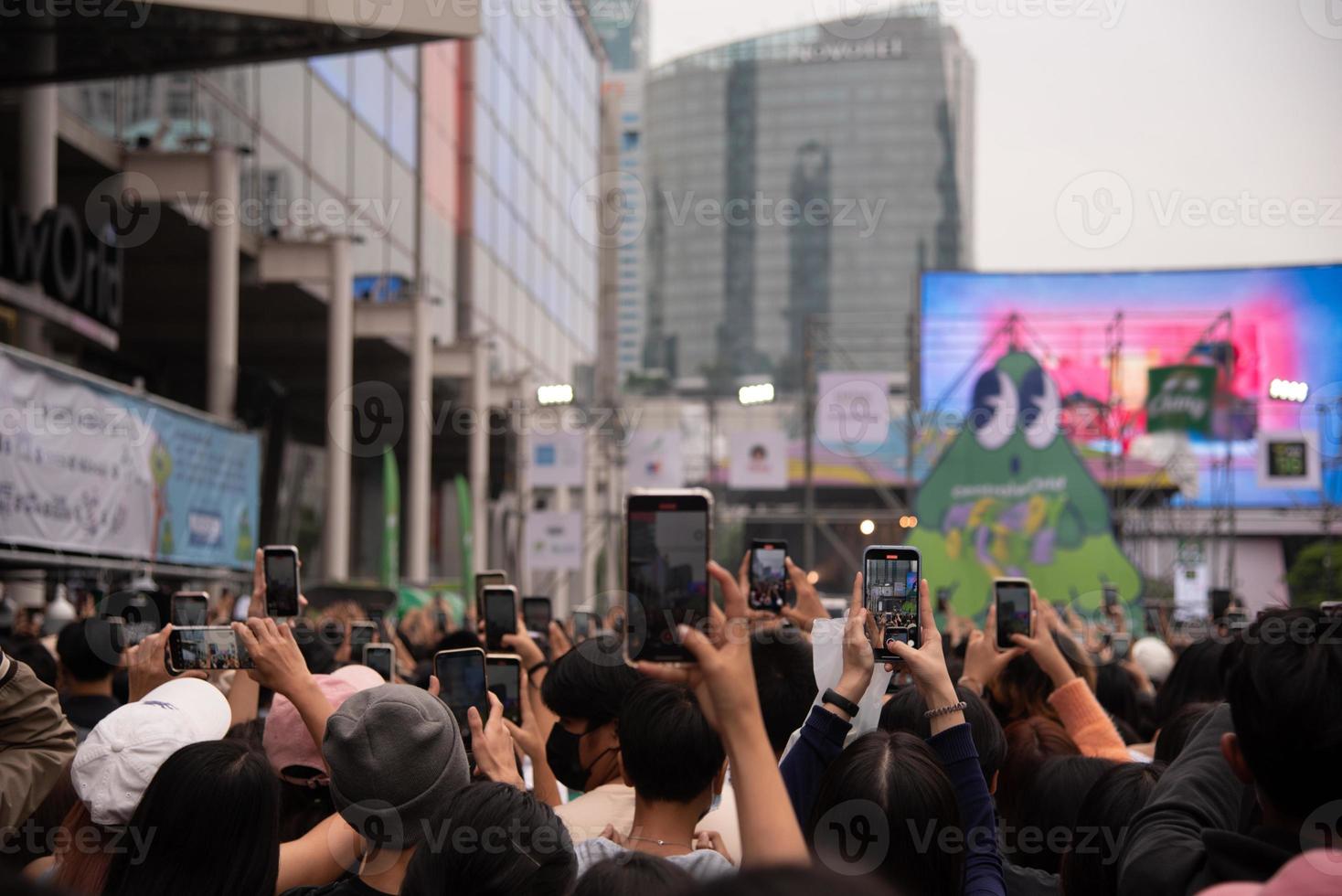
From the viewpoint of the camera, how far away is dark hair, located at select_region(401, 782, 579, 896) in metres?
2.74

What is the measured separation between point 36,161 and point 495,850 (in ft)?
53.1

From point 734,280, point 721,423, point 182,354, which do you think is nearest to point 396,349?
point 182,354

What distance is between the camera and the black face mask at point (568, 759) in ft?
15.1

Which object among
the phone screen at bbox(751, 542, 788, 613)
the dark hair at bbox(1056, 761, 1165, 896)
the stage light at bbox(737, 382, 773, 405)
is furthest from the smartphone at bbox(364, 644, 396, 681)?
the stage light at bbox(737, 382, 773, 405)

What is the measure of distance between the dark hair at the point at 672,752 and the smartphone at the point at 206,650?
1.35 m

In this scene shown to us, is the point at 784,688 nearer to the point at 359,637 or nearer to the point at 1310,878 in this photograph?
the point at 1310,878

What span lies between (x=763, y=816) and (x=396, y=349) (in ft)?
90.9

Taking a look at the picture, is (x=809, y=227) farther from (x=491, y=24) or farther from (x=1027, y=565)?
(x=1027, y=565)

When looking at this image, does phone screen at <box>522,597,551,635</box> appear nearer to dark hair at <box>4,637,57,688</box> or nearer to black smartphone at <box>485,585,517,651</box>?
black smartphone at <box>485,585,517,651</box>

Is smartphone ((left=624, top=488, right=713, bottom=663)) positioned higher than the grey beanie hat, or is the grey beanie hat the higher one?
smartphone ((left=624, top=488, right=713, bottom=663))

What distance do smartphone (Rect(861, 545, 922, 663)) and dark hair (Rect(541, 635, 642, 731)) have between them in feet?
3.62

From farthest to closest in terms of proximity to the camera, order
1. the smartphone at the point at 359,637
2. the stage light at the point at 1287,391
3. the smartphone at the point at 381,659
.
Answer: the stage light at the point at 1287,391
the smartphone at the point at 359,637
the smartphone at the point at 381,659

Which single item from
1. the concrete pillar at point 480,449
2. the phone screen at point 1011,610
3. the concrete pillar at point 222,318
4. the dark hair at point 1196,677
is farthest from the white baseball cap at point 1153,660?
the concrete pillar at point 480,449

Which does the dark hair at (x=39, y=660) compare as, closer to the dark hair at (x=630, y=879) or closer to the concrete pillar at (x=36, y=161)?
the dark hair at (x=630, y=879)
